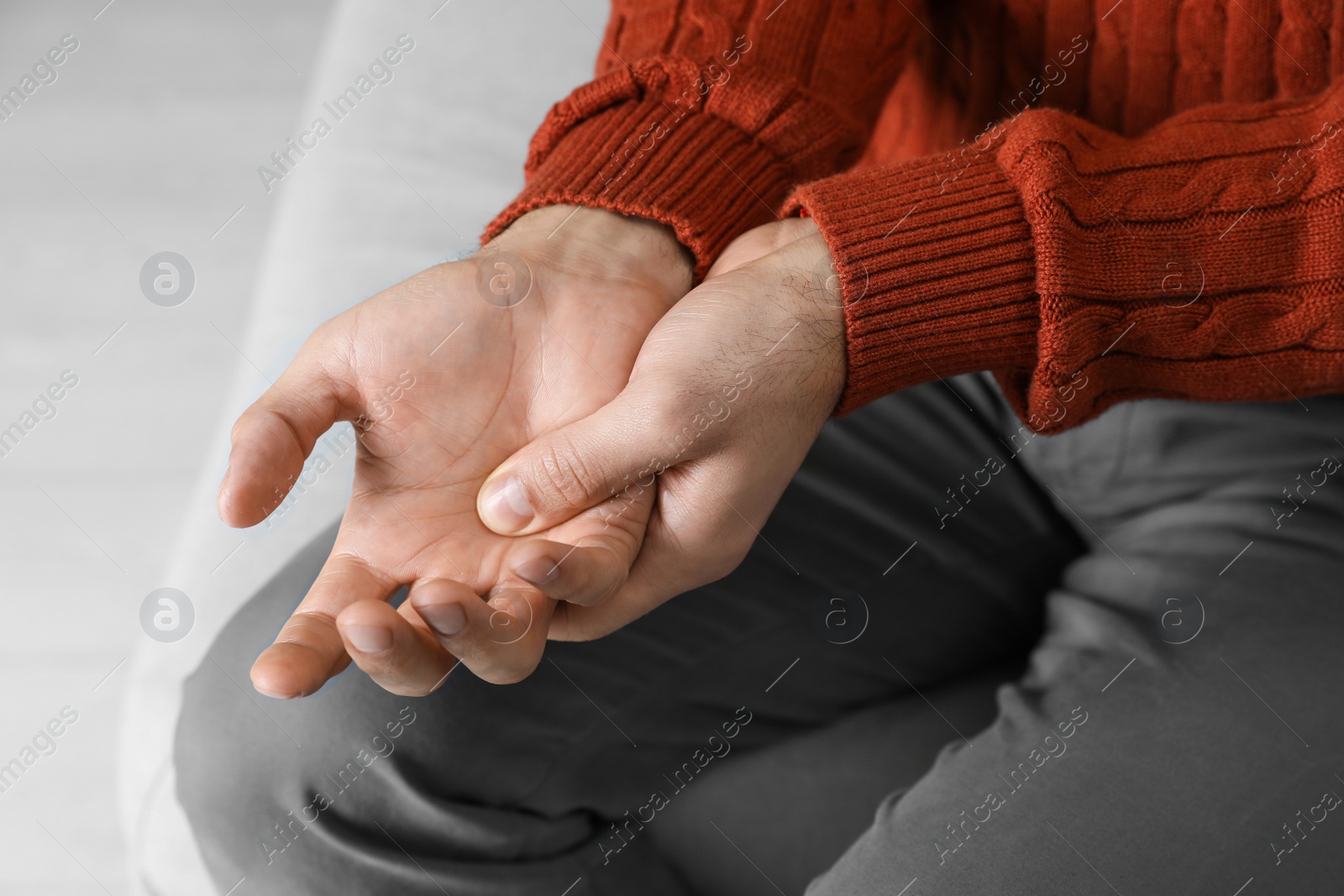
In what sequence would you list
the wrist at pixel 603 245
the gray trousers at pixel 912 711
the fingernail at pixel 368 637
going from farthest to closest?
1. the wrist at pixel 603 245
2. the gray trousers at pixel 912 711
3. the fingernail at pixel 368 637

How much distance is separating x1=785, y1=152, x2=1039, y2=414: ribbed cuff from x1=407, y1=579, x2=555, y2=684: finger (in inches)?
9.9

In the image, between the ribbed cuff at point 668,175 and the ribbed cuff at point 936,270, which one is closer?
the ribbed cuff at point 936,270

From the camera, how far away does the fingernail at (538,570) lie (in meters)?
0.51

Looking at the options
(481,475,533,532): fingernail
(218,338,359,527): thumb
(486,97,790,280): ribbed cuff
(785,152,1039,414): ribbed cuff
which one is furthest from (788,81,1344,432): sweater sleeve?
(218,338,359,527): thumb

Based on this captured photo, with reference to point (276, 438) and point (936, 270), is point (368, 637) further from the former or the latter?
point (936, 270)

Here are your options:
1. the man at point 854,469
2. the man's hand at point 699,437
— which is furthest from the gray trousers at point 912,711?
the man's hand at point 699,437

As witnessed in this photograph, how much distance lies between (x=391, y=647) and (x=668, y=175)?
0.39m

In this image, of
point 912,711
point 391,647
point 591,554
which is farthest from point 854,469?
point 391,647

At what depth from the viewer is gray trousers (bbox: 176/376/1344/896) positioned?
577mm

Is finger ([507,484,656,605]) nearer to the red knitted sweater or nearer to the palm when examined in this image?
the palm

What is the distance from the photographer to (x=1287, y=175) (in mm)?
573

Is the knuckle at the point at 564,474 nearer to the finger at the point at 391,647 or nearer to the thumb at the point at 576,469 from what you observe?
the thumb at the point at 576,469

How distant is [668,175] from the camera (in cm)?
69

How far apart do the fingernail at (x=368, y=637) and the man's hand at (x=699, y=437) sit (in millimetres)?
110
